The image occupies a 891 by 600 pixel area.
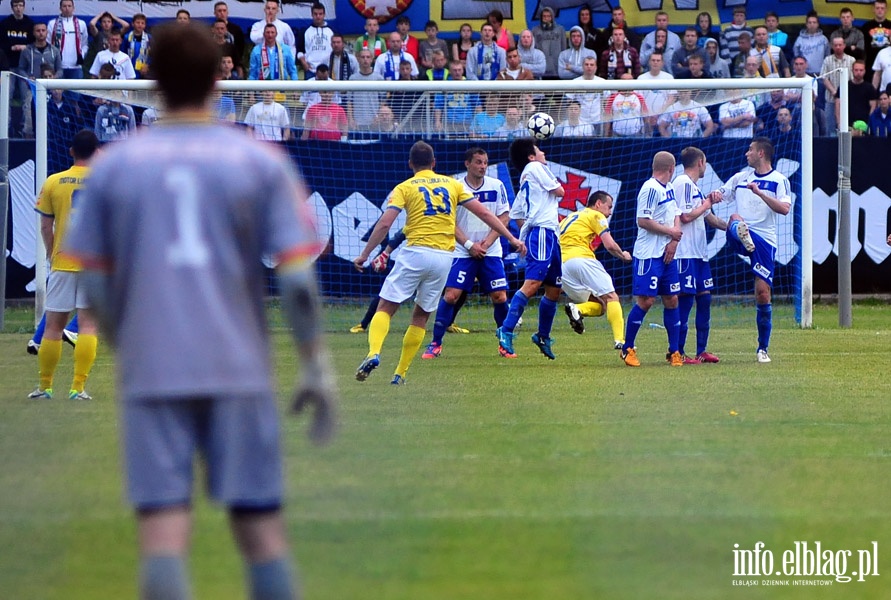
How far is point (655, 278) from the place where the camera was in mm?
13070

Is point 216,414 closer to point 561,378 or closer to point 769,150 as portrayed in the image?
point 561,378

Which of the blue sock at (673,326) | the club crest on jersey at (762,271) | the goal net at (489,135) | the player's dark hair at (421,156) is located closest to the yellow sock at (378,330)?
the player's dark hair at (421,156)

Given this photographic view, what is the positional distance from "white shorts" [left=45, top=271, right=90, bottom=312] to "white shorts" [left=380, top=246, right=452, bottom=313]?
8.29 feet

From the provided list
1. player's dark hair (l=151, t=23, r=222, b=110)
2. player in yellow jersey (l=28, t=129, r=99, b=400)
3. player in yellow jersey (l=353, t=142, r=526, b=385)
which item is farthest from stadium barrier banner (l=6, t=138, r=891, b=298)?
player's dark hair (l=151, t=23, r=222, b=110)

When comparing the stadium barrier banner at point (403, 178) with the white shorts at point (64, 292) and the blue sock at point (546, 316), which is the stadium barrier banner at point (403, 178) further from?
the white shorts at point (64, 292)

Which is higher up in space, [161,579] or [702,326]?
[161,579]

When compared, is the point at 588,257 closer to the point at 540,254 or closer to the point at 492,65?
the point at 540,254

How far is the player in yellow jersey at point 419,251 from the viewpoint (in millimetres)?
11211

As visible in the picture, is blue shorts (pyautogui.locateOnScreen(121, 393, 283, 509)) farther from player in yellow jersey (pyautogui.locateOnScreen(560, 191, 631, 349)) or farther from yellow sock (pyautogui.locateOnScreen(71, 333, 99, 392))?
player in yellow jersey (pyautogui.locateOnScreen(560, 191, 631, 349))

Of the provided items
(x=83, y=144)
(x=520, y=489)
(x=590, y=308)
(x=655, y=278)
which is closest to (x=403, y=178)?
(x=590, y=308)

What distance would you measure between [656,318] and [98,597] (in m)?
14.7

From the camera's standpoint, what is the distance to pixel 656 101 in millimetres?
17953

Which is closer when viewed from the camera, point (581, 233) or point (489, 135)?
point (581, 233)

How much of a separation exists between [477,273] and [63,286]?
518cm
